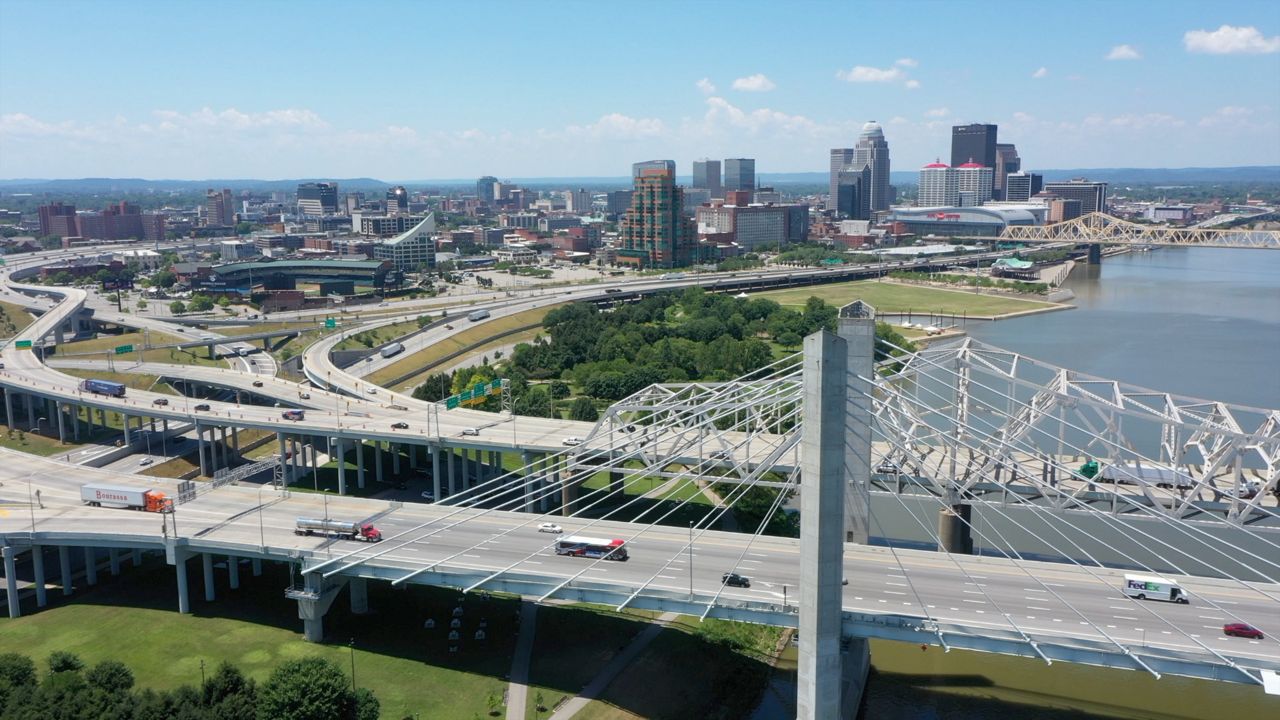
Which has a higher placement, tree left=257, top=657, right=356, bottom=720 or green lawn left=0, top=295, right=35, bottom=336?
green lawn left=0, top=295, right=35, bottom=336

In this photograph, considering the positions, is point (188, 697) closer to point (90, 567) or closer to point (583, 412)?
point (90, 567)

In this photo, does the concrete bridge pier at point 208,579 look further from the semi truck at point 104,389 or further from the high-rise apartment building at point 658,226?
the high-rise apartment building at point 658,226

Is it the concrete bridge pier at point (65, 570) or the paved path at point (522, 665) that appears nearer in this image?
the paved path at point (522, 665)

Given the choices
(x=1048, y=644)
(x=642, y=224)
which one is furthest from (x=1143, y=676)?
(x=642, y=224)

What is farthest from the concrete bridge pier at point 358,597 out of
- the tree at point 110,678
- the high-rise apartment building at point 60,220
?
the high-rise apartment building at point 60,220

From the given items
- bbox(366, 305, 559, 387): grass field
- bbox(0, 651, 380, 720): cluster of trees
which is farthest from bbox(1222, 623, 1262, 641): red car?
bbox(366, 305, 559, 387): grass field

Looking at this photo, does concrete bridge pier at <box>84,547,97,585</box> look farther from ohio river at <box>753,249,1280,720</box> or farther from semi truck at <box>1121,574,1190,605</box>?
semi truck at <box>1121,574,1190,605</box>
